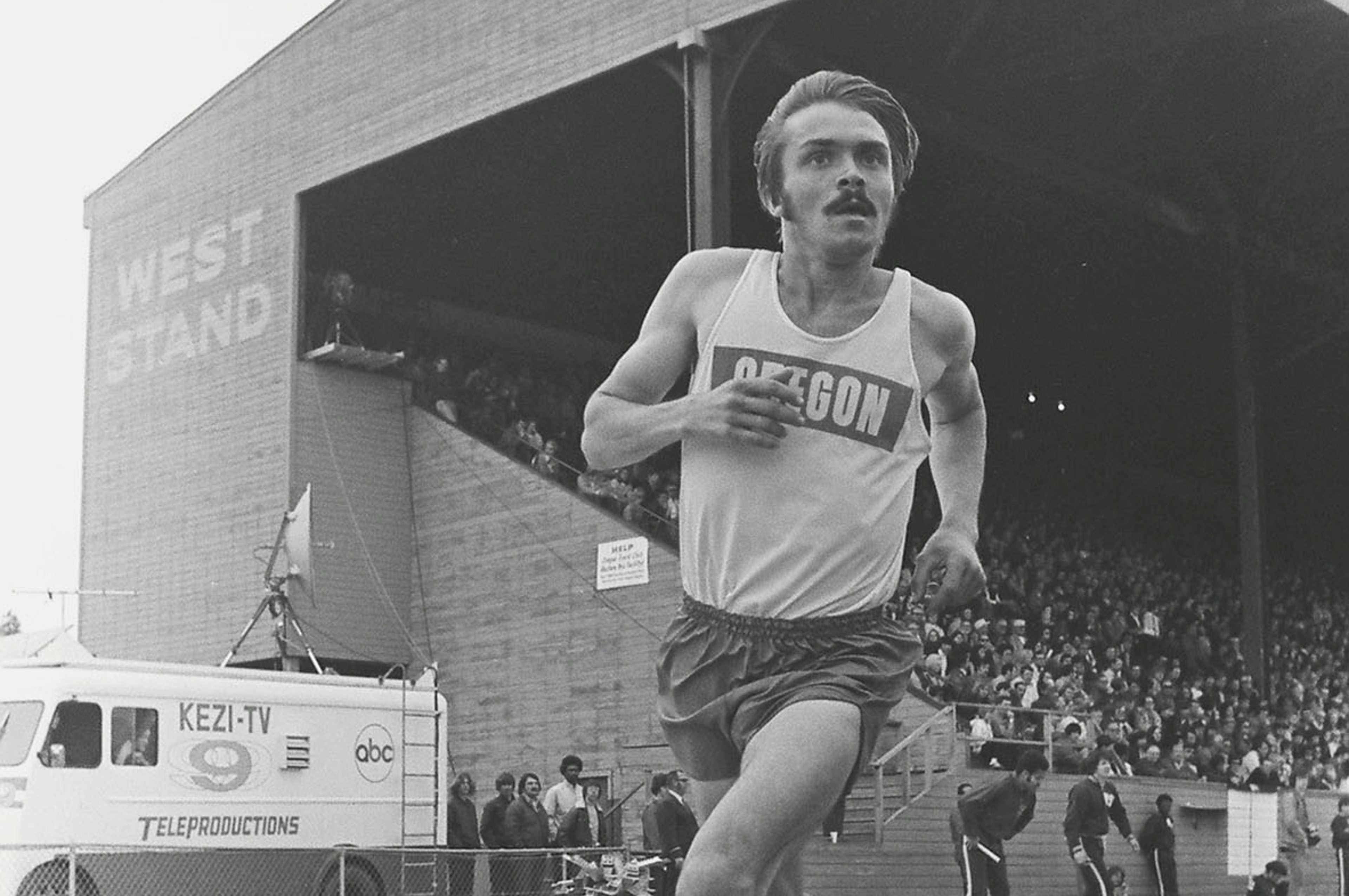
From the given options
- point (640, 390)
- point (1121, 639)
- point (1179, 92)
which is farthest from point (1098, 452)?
point (640, 390)

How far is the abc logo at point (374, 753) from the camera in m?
21.3

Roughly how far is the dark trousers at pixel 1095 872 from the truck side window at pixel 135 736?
868cm

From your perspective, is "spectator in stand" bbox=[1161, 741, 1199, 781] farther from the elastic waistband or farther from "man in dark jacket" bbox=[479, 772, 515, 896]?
the elastic waistband

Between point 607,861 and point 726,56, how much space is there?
10.2 meters

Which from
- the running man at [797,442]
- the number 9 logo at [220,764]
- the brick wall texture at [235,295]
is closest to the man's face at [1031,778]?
the number 9 logo at [220,764]

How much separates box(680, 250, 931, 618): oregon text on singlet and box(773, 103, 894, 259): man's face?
0.18m

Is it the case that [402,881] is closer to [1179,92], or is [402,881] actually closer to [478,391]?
[478,391]

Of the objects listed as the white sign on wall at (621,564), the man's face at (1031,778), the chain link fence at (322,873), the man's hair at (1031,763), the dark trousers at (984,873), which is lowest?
the chain link fence at (322,873)

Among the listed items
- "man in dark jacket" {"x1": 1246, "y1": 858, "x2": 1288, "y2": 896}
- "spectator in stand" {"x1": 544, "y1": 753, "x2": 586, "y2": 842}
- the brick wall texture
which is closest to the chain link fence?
"spectator in stand" {"x1": 544, "y1": 753, "x2": 586, "y2": 842}

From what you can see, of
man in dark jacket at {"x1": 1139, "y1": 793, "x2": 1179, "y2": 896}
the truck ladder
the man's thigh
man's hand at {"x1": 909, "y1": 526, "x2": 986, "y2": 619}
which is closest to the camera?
the man's thigh

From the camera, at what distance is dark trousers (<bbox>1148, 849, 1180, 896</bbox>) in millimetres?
22078

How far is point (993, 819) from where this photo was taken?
600 inches

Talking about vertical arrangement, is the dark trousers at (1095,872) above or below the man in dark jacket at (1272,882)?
above

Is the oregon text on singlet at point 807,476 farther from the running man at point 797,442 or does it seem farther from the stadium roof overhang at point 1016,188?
the stadium roof overhang at point 1016,188
